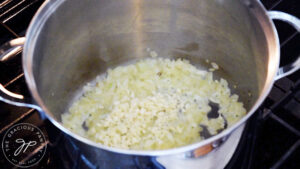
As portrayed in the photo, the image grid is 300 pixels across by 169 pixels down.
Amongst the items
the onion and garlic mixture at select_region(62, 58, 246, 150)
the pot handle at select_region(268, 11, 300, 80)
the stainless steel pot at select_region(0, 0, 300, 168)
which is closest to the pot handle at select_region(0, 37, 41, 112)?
the stainless steel pot at select_region(0, 0, 300, 168)

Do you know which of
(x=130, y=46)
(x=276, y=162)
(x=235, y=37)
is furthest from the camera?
(x=130, y=46)

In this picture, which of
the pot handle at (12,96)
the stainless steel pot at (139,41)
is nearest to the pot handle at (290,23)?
the stainless steel pot at (139,41)

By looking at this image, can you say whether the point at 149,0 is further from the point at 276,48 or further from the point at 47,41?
the point at 276,48

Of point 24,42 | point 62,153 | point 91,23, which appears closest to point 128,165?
point 62,153

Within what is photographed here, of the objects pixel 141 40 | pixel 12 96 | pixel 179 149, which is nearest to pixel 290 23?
pixel 179 149

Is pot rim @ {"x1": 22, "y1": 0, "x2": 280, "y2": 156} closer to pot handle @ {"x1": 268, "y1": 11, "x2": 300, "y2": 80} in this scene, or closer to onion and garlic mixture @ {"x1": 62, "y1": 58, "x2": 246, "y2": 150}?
pot handle @ {"x1": 268, "y1": 11, "x2": 300, "y2": 80}

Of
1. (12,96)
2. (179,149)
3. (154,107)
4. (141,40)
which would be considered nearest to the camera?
(179,149)

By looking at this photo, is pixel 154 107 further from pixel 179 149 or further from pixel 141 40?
pixel 179 149
